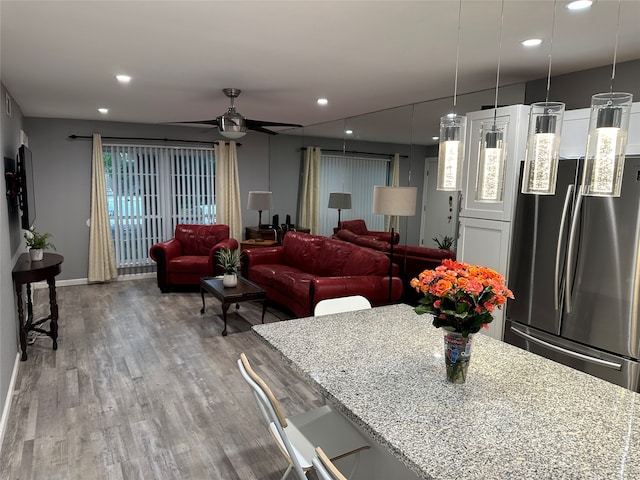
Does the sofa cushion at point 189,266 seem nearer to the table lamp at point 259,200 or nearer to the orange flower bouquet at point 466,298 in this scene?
the table lamp at point 259,200

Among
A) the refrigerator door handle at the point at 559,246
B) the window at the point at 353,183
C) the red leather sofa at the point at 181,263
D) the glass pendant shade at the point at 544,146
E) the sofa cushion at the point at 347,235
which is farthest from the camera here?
the red leather sofa at the point at 181,263

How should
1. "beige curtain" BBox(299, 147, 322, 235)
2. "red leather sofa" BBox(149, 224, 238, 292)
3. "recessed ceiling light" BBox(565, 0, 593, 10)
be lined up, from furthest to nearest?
1. "beige curtain" BBox(299, 147, 322, 235)
2. "red leather sofa" BBox(149, 224, 238, 292)
3. "recessed ceiling light" BBox(565, 0, 593, 10)

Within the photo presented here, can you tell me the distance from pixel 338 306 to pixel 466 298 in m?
1.24

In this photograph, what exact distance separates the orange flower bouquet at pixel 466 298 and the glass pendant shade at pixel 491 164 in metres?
0.33

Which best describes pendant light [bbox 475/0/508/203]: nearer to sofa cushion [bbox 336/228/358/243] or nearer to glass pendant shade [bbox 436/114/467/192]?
glass pendant shade [bbox 436/114/467/192]

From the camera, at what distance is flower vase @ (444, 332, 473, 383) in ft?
5.32

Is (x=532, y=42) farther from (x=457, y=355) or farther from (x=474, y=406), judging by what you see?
(x=474, y=406)

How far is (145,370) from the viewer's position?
12.0 ft

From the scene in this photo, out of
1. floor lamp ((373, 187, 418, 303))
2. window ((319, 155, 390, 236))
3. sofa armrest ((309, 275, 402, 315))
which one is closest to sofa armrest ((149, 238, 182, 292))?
window ((319, 155, 390, 236))

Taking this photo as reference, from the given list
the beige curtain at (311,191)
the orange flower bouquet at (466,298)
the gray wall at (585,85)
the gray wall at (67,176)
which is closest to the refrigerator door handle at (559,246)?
the gray wall at (585,85)

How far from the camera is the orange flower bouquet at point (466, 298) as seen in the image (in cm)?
156

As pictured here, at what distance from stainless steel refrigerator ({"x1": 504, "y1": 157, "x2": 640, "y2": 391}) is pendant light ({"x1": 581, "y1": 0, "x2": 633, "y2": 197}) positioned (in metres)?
1.43

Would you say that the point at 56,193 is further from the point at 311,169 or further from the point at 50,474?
the point at 50,474

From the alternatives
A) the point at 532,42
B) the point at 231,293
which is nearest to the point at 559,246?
the point at 532,42
